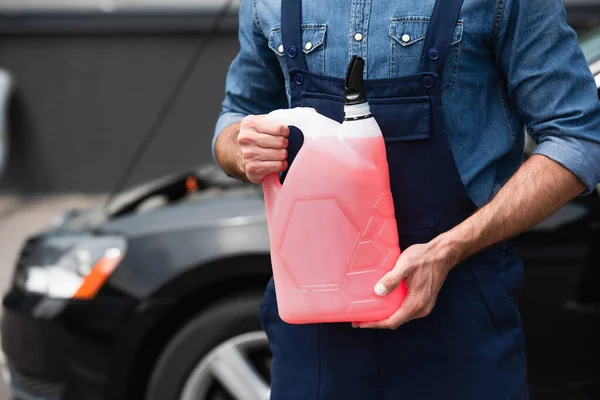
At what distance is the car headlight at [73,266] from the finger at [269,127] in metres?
1.66

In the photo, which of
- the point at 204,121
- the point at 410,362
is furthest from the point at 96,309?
the point at 204,121

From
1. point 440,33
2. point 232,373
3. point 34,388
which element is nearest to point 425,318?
point 440,33

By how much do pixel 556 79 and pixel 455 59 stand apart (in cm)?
17

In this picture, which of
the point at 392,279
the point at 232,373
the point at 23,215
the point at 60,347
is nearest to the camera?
the point at 392,279

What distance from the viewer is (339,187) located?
1527mm

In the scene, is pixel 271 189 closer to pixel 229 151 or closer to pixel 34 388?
pixel 229 151

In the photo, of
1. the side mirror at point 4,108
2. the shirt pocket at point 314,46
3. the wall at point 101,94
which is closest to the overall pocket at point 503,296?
the shirt pocket at point 314,46

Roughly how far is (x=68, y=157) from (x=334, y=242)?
7.02 m

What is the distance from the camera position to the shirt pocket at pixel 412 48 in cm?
158

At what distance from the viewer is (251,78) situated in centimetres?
192

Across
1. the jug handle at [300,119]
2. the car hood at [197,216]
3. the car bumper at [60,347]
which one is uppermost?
the jug handle at [300,119]

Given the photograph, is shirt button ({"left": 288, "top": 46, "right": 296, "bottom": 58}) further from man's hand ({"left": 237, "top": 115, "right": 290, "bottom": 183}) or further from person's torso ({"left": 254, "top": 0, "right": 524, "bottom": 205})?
man's hand ({"left": 237, "top": 115, "right": 290, "bottom": 183})

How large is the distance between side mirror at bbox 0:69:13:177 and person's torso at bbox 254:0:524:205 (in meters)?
6.61

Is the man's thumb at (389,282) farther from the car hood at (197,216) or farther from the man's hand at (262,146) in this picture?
the car hood at (197,216)
